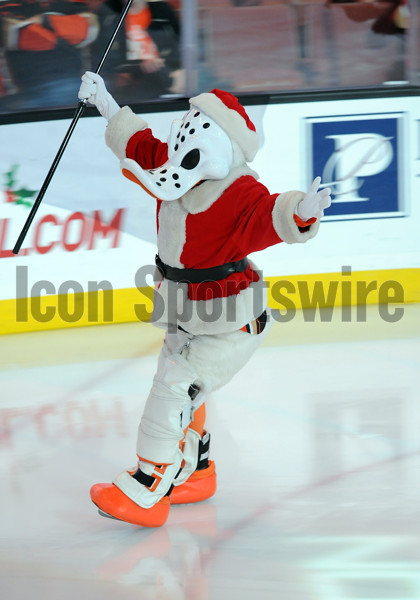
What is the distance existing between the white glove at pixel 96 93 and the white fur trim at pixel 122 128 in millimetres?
48

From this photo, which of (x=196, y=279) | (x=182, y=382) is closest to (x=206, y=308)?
(x=196, y=279)

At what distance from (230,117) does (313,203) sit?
0.38 m

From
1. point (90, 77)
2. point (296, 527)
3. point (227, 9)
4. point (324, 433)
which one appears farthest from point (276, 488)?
point (227, 9)

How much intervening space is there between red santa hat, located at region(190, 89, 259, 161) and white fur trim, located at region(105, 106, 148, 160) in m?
0.31

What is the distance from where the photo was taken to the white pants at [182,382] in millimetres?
2402

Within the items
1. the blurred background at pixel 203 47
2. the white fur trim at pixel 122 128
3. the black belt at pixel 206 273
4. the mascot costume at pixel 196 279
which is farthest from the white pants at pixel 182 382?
the blurred background at pixel 203 47

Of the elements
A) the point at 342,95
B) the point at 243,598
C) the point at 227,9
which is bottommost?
the point at 243,598

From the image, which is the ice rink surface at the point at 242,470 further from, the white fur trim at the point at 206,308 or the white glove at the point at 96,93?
the white glove at the point at 96,93

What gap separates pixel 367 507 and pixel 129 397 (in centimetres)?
122

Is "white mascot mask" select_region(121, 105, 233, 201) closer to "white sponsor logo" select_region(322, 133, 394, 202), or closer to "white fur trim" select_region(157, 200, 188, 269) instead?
"white fur trim" select_region(157, 200, 188, 269)

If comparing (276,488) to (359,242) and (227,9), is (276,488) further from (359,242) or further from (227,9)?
(227,9)

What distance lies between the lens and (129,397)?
3568 millimetres

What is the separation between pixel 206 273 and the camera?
2.42m

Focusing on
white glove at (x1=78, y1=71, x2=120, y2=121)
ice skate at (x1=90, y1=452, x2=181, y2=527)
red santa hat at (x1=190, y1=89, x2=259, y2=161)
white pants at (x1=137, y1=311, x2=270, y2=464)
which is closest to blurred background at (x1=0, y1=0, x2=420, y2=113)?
white glove at (x1=78, y1=71, x2=120, y2=121)
